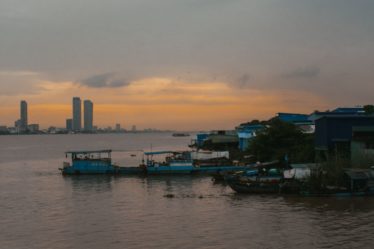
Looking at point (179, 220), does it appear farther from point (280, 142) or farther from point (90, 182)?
point (280, 142)

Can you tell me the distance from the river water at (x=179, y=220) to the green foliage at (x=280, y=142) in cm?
918

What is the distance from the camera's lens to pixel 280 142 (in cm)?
4391

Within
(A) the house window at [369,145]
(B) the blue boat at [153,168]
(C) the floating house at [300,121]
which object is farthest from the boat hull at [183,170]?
(A) the house window at [369,145]

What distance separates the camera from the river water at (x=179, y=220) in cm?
1930

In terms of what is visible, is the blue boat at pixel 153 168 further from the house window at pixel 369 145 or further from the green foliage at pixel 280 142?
the house window at pixel 369 145

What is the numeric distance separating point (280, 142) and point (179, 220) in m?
22.5

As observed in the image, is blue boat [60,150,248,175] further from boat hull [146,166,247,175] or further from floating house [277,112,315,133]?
floating house [277,112,315,133]

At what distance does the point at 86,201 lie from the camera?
1198 inches

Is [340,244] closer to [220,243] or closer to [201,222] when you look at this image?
[220,243]

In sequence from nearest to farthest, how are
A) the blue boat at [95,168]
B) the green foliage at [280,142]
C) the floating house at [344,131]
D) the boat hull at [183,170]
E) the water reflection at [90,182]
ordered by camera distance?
the floating house at [344,131]
the water reflection at [90,182]
the green foliage at [280,142]
the boat hull at [183,170]
the blue boat at [95,168]

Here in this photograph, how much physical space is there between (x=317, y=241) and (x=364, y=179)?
33.6 feet

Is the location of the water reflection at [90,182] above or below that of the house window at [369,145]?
below

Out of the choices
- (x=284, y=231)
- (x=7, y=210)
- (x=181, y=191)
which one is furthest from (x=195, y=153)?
(x=284, y=231)

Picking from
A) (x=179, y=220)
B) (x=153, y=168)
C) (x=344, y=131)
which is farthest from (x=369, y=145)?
(x=153, y=168)
